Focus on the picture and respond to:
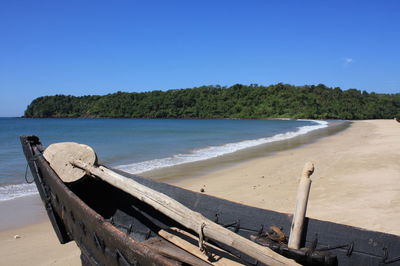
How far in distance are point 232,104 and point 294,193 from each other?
106 metres

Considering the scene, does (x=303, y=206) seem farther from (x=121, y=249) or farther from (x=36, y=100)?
(x=36, y=100)

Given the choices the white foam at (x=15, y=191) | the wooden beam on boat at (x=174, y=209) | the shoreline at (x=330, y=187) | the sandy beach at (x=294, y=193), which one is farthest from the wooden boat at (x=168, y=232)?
the white foam at (x=15, y=191)

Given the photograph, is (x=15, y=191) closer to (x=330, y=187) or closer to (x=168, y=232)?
(x=168, y=232)

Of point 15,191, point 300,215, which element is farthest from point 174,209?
point 15,191

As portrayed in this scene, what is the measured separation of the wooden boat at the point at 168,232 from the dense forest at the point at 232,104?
89207 millimetres

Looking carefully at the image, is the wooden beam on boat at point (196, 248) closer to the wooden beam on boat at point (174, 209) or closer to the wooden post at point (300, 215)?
the wooden beam on boat at point (174, 209)

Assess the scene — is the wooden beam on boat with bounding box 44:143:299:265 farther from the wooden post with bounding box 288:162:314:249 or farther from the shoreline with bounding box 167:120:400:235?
the shoreline with bounding box 167:120:400:235

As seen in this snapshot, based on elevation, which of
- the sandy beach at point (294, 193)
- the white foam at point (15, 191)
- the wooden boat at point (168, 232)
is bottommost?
the white foam at point (15, 191)

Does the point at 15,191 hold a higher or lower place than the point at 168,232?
lower

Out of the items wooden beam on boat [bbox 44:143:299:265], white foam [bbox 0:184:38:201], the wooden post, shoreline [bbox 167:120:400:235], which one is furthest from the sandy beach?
white foam [bbox 0:184:38:201]

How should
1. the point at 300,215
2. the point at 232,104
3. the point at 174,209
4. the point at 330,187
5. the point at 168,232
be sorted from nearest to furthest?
the point at 174,209 < the point at 300,215 < the point at 168,232 < the point at 330,187 < the point at 232,104

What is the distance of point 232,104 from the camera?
364ft

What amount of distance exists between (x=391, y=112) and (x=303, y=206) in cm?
10089

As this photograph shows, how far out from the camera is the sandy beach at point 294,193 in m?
3.92
